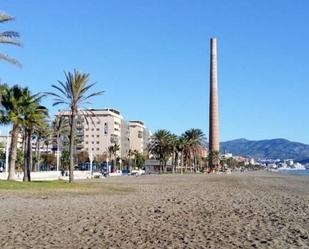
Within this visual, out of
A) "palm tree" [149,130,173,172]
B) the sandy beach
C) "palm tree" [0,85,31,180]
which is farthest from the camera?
"palm tree" [149,130,173,172]

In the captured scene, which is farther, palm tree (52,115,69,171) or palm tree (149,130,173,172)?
palm tree (149,130,173,172)

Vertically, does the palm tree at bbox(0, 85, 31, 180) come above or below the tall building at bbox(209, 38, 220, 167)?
below

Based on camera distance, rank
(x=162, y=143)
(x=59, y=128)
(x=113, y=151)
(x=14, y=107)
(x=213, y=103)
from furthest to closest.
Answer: (x=113, y=151), (x=162, y=143), (x=213, y=103), (x=59, y=128), (x=14, y=107)

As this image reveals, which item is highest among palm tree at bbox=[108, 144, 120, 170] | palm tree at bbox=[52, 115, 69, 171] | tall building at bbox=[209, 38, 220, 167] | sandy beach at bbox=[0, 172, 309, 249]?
tall building at bbox=[209, 38, 220, 167]

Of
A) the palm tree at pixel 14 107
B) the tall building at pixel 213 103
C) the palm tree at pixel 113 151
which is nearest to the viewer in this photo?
the palm tree at pixel 14 107

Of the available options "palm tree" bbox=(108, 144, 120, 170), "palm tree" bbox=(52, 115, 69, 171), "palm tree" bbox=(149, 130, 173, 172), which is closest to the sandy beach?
"palm tree" bbox=(52, 115, 69, 171)

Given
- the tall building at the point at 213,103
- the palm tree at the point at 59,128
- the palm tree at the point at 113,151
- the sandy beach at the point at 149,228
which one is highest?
the tall building at the point at 213,103

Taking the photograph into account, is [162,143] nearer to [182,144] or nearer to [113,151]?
[182,144]

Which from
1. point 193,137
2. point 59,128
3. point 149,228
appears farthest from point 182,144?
point 149,228

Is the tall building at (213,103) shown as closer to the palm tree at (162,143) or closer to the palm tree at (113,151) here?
the palm tree at (162,143)

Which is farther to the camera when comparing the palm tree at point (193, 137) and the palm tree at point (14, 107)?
the palm tree at point (193, 137)

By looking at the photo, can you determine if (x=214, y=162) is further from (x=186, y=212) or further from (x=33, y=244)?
(x=33, y=244)

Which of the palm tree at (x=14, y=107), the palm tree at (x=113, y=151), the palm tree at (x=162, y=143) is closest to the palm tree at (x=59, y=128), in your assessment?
the palm tree at (x=162, y=143)

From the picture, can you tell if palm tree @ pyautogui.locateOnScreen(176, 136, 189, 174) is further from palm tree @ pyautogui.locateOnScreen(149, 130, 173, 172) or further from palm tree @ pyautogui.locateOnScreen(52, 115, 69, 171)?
palm tree @ pyautogui.locateOnScreen(52, 115, 69, 171)
